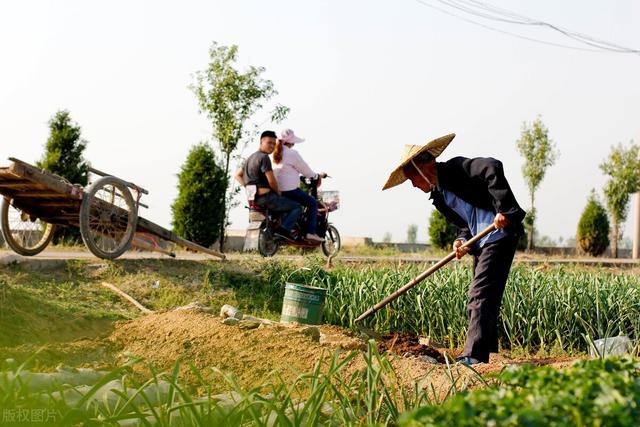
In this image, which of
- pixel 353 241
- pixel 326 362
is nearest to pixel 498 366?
pixel 326 362

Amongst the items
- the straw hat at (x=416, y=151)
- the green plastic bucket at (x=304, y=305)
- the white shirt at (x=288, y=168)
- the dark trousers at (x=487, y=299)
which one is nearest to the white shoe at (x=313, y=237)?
the white shirt at (x=288, y=168)

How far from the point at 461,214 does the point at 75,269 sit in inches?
192

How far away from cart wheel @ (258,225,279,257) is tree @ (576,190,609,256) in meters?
15.4

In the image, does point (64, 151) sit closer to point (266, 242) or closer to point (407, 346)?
point (266, 242)

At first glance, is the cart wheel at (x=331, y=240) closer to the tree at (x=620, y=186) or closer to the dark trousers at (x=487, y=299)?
the dark trousers at (x=487, y=299)

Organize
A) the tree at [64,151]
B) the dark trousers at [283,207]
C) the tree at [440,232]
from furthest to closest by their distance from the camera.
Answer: the tree at [440,232], the tree at [64,151], the dark trousers at [283,207]

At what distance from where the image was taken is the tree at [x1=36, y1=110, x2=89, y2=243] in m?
15.1

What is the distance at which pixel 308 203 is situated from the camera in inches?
425

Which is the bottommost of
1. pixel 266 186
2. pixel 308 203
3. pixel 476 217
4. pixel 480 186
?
pixel 476 217

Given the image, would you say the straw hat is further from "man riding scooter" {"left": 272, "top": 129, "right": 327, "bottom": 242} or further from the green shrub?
"man riding scooter" {"left": 272, "top": 129, "right": 327, "bottom": 242}

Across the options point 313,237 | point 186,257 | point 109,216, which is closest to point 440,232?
Answer: point 313,237

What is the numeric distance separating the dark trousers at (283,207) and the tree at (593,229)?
15250mm

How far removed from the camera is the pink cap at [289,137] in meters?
10.3

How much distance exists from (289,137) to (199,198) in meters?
5.57
